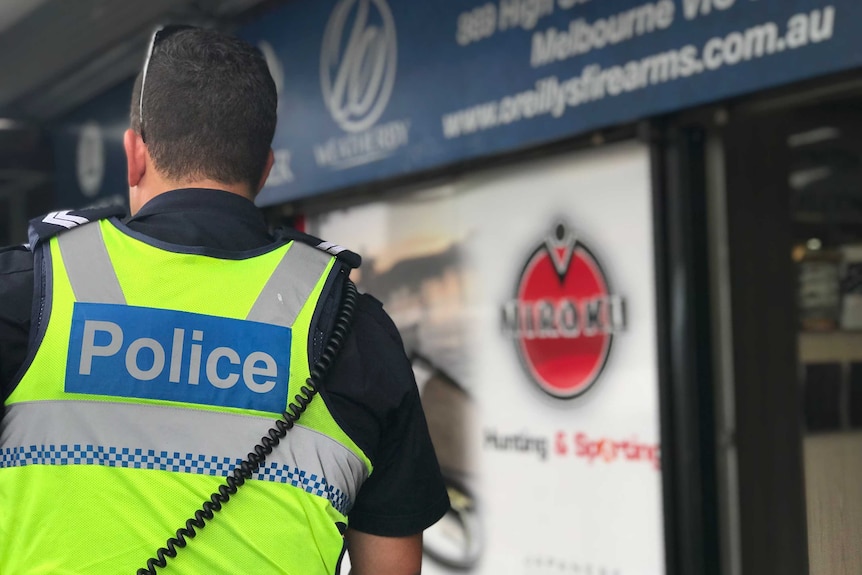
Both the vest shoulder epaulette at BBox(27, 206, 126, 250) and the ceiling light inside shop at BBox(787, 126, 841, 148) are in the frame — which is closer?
the vest shoulder epaulette at BBox(27, 206, 126, 250)

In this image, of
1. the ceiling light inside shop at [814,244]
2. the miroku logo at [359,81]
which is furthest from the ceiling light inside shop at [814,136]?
the miroku logo at [359,81]

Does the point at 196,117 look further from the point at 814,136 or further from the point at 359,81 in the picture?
the point at 359,81

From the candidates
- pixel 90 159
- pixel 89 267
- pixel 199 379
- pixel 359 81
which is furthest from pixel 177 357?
pixel 90 159

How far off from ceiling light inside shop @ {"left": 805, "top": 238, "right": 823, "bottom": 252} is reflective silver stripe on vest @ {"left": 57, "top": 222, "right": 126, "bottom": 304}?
112 inches

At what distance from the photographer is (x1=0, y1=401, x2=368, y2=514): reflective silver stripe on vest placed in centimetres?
150

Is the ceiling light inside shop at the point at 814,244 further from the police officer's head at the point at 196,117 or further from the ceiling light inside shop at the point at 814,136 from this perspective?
the police officer's head at the point at 196,117

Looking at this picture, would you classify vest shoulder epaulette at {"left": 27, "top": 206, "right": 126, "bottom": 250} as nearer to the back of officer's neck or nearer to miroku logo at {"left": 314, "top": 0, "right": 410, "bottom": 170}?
the back of officer's neck

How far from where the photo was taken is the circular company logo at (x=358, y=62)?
4.99 m

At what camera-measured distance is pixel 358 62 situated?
16.9ft

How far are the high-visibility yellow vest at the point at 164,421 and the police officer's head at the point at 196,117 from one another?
16 centimetres

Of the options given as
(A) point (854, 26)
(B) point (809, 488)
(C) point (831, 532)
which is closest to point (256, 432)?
(C) point (831, 532)

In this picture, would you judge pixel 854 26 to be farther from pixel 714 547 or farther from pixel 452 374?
pixel 452 374

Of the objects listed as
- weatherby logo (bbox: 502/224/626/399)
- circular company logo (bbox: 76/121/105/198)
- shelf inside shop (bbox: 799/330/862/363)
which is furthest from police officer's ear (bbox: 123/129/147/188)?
circular company logo (bbox: 76/121/105/198)

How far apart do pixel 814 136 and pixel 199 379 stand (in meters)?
2.75
